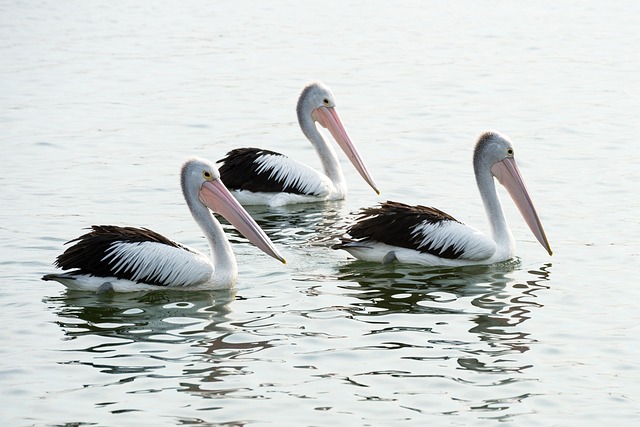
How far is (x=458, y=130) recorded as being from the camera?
506 inches

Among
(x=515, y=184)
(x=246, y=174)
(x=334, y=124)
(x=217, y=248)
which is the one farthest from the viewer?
(x=334, y=124)

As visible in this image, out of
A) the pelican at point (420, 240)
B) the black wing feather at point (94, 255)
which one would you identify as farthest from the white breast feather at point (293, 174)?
the black wing feather at point (94, 255)

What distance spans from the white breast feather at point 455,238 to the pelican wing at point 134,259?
1447mm

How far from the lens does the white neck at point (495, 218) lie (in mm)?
8164

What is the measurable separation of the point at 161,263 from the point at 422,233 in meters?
1.73

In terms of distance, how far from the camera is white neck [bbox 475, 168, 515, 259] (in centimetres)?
816

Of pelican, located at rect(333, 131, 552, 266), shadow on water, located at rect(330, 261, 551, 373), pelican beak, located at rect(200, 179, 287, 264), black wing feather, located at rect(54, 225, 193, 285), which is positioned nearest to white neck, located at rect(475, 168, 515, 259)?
pelican, located at rect(333, 131, 552, 266)

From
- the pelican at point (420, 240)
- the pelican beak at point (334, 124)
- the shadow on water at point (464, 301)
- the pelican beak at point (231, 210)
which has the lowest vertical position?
the shadow on water at point (464, 301)

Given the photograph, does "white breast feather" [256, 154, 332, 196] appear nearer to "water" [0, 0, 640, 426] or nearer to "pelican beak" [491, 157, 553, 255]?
"water" [0, 0, 640, 426]

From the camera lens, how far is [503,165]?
8.42m

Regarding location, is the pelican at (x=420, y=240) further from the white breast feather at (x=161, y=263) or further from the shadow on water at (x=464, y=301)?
the white breast feather at (x=161, y=263)

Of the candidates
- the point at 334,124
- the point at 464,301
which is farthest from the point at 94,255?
the point at 334,124

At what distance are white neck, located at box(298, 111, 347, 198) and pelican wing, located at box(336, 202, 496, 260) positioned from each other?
2.20 metres

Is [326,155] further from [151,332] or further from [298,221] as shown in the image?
[151,332]
